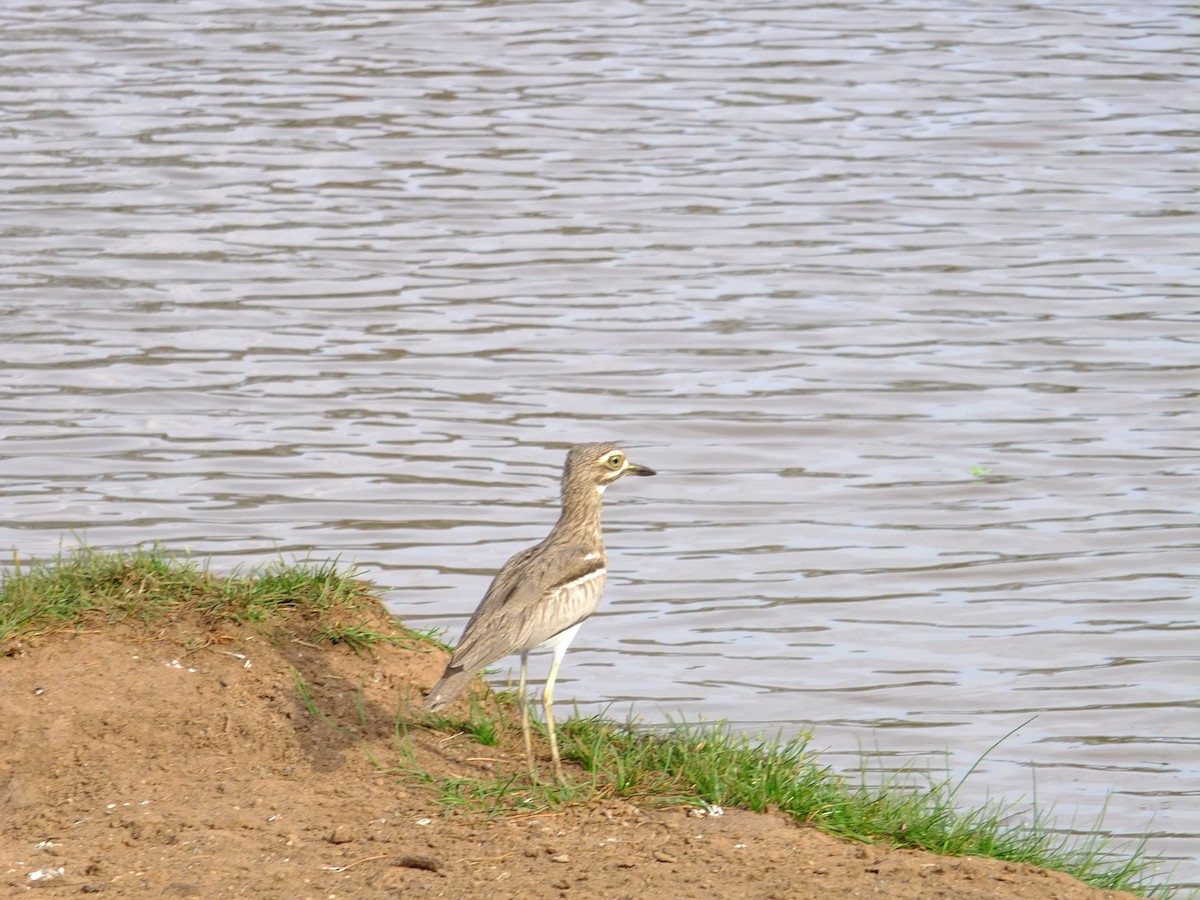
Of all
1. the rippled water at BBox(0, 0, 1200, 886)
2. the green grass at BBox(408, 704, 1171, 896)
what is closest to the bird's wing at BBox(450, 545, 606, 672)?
the green grass at BBox(408, 704, 1171, 896)

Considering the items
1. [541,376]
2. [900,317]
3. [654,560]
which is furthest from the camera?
[900,317]

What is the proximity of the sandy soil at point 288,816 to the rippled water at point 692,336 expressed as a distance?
1.93 m

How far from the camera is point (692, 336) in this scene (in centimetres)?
1392

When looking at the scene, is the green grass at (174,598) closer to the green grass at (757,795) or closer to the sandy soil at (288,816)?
the sandy soil at (288,816)

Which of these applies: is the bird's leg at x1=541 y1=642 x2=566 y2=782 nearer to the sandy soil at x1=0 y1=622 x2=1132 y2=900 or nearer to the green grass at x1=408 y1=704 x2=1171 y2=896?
the green grass at x1=408 y1=704 x2=1171 y2=896

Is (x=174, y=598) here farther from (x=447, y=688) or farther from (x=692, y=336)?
(x=692, y=336)

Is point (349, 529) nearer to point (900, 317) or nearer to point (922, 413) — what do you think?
point (922, 413)

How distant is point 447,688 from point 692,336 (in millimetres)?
8154

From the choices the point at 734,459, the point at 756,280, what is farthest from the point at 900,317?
the point at 734,459

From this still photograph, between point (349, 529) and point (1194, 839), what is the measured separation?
517 centimetres

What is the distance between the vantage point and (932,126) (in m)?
18.5

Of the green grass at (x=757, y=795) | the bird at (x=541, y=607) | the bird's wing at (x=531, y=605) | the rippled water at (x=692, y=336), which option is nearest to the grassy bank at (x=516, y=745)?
the green grass at (x=757, y=795)

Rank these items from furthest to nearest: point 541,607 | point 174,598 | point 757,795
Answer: point 174,598 < point 541,607 < point 757,795

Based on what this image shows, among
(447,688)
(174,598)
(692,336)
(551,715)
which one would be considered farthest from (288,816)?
(692,336)
